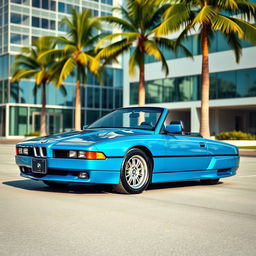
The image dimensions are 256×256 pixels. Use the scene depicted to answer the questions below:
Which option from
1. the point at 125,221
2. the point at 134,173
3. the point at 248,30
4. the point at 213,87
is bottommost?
the point at 125,221

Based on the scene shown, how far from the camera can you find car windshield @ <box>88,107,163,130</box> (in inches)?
354

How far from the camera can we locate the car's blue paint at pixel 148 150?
768 centimetres

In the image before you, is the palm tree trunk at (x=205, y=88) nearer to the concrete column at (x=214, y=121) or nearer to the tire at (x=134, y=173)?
the tire at (x=134, y=173)

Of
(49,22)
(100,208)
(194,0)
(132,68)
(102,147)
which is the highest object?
(49,22)

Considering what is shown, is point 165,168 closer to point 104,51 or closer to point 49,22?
point 104,51

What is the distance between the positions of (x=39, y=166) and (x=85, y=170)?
2.69 feet

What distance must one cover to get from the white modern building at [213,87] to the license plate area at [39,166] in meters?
31.4

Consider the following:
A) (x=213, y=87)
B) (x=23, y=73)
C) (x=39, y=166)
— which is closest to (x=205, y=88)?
(x=213, y=87)

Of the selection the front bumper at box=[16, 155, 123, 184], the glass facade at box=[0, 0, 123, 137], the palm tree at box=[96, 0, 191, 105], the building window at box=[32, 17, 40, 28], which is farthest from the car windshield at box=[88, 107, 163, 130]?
the building window at box=[32, 17, 40, 28]

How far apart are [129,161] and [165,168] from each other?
80cm

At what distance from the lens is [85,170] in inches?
301

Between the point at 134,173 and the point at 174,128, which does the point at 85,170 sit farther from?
the point at 174,128

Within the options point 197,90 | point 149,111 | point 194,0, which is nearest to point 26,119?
point 197,90

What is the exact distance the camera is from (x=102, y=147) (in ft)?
25.0
